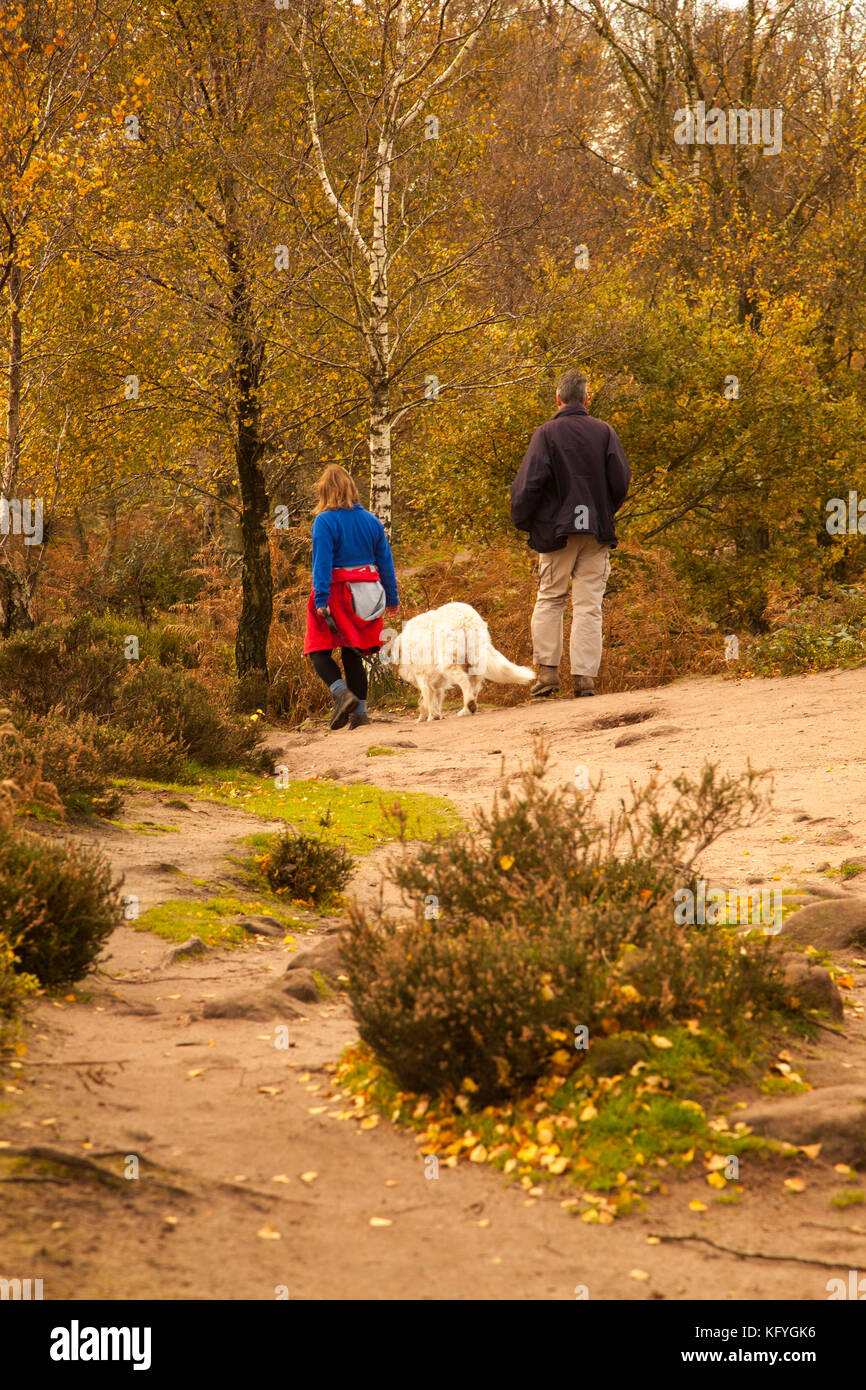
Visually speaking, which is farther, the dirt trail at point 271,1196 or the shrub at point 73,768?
the shrub at point 73,768

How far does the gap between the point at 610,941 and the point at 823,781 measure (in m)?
4.42

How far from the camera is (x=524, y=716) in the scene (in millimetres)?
11633

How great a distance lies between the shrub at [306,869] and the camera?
652cm

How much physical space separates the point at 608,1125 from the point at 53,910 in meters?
2.31

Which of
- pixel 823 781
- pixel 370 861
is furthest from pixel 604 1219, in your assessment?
pixel 823 781

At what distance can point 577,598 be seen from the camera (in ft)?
39.6

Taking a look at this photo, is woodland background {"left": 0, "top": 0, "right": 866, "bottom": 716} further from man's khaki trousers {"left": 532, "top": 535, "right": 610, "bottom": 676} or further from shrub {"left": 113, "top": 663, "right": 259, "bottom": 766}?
shrub {"left": 113, "top": 663, "right": 259, "bottom": 766}

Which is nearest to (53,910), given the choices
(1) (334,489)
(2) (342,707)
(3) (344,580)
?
(3) (344,580)

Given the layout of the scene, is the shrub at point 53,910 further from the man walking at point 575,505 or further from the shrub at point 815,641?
the shrub at point 815,641

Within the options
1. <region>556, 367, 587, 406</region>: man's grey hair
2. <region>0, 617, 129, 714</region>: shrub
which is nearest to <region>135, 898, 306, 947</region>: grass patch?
<region>0, 617, 129, 714</region>: shrub

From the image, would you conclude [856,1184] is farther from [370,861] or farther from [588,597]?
[588,597]

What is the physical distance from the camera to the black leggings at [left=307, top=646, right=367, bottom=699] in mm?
11680

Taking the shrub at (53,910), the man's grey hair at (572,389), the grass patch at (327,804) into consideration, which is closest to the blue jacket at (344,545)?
the grass patch at (327,804)
